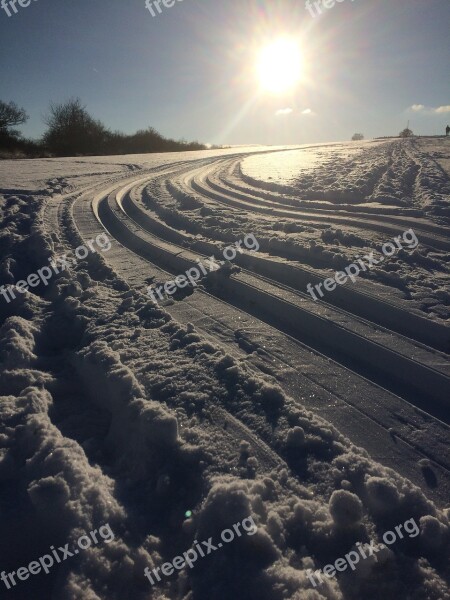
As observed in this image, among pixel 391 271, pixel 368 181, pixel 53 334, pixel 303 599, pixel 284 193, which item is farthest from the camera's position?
pixel 368 181

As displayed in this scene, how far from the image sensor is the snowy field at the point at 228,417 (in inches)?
63.4

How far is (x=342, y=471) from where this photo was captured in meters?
1.96

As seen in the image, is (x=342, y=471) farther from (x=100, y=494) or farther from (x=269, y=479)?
(x=100, y=494)

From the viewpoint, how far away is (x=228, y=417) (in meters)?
2.31

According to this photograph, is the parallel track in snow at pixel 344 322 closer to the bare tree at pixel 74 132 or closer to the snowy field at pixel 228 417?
the snowy field at pixel 228 417

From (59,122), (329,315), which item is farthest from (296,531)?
(59,122)

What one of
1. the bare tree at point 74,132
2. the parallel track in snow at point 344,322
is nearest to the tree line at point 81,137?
the bare tree at point 74,132

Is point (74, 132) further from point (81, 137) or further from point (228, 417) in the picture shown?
point (228, 417)

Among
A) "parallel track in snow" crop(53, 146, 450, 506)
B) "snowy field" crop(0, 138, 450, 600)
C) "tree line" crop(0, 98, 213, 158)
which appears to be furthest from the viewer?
"tree line" crop(0, 98, 213, 158)

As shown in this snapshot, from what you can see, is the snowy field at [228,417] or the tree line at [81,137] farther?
Answer: the tree line at [81,137]

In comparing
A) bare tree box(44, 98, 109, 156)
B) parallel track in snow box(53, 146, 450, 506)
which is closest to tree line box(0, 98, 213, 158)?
bare tree box(44, 98, 109, 156)

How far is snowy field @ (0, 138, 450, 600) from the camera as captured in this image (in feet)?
Answer: 5.28

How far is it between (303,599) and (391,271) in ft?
10.6

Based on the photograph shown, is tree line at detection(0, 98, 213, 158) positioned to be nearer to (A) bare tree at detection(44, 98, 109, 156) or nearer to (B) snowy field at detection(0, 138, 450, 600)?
(A) bare tree at detection(44, 98, 109, 156)
